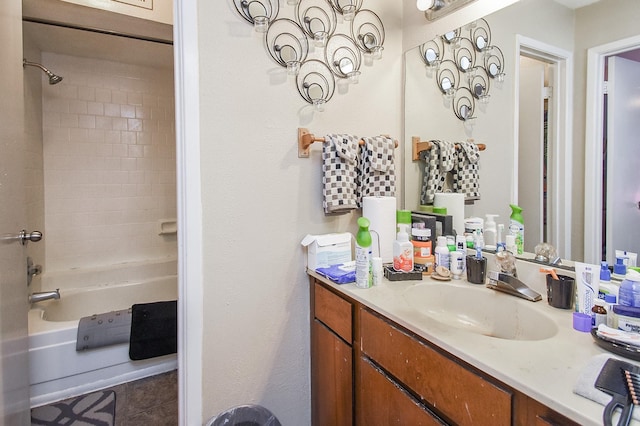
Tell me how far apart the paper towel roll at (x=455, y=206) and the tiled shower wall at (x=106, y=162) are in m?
2.38

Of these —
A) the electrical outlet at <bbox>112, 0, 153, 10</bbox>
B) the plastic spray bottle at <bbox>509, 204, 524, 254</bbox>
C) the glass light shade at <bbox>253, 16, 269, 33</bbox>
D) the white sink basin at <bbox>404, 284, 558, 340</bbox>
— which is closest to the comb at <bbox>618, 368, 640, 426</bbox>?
the white sink basin at <bbox>404, 284, 558, 340</bbox>

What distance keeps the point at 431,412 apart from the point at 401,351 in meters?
0.16

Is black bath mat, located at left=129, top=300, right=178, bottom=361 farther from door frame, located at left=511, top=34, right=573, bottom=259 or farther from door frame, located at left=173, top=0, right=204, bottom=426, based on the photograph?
door frame, located at left=511, top=34, right=573, bottom=259

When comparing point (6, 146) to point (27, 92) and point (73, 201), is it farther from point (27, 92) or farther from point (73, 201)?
point (73, 201)

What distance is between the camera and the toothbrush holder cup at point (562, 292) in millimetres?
932

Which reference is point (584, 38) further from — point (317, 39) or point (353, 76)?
point (317, 39)

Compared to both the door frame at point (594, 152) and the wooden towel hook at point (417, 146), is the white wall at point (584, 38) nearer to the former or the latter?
the door frame at point (594, 152)

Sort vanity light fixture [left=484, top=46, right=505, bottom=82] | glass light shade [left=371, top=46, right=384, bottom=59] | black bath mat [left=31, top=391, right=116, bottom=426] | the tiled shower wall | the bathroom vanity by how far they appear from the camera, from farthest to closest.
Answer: the tiled shower wall
black bath mat [left=31, top=391, right=116, bottom=426]
glass light shade [left=371, top=46, right=384, bottom=59]
vanity light fixture [left=484, top=46, right=505, bottom=82]
the bathroom vanity

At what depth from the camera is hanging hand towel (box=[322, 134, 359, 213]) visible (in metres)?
1.38

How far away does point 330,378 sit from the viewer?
4.18ft

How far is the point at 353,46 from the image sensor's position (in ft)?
4.93

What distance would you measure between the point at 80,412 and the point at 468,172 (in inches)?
91.0

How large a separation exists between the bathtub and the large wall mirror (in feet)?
7.10

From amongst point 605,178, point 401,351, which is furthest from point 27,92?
point 605,178
